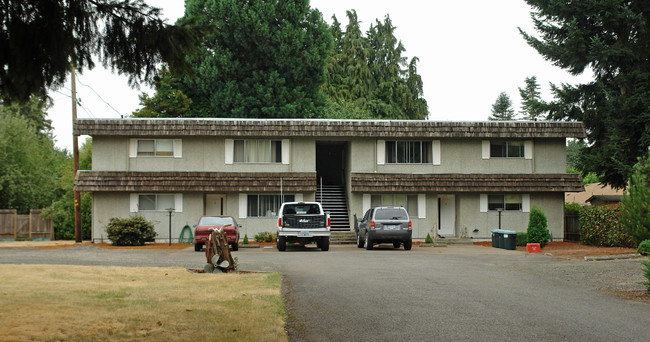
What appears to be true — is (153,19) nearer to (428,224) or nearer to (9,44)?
(9,44)

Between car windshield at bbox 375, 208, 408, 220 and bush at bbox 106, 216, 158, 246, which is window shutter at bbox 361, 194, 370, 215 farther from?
bush at bbox 106, 216, 158, 246

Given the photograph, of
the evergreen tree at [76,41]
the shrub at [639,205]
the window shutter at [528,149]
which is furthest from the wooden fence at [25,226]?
the evergreen tree at [76,41]

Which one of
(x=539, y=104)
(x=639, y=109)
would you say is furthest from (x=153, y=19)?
(x=539, y=104)

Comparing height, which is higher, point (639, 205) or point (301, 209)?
point (639, 205)

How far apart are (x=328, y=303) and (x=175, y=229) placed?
23493 millimetres

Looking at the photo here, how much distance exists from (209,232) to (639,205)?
51.7 feet

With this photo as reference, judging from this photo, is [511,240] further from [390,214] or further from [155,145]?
[155,145]

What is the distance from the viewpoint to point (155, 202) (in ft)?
110

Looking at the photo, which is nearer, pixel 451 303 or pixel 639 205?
pixel 451 303

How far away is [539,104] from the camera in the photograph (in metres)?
38.7

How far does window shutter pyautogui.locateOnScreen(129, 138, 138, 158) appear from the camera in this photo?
33.4 m

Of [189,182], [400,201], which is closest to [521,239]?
[400,201]

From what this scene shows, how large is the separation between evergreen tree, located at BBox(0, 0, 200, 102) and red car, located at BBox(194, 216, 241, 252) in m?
18.3

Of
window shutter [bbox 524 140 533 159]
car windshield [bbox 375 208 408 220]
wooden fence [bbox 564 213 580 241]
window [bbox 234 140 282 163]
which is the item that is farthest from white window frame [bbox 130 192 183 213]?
wooden fence [bbox 564 213 580 241]
